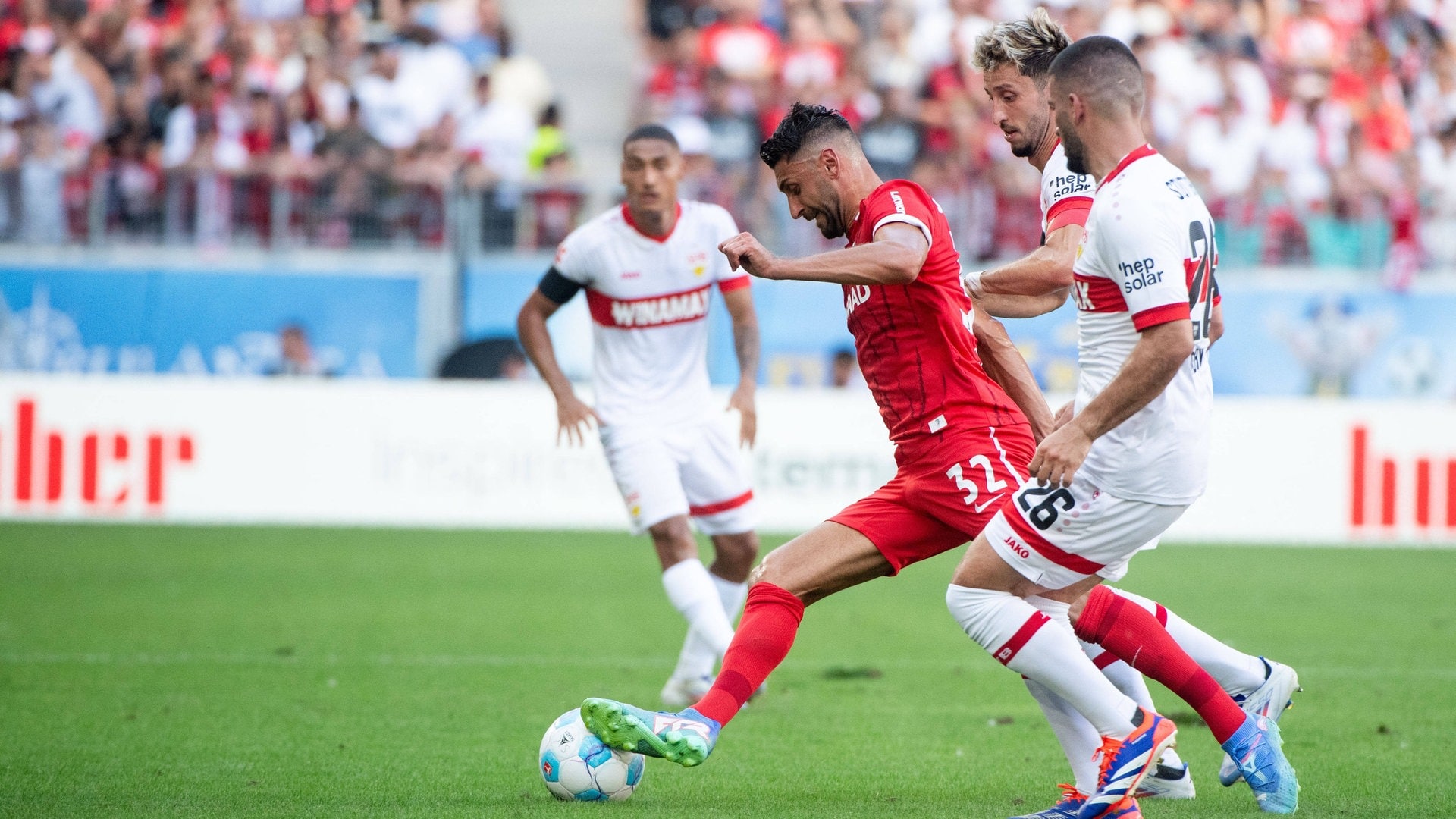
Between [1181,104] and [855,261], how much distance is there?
49.5 ft

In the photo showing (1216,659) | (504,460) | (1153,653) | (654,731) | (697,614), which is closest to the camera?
(654,731)

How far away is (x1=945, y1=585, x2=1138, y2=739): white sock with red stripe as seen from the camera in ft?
15.5

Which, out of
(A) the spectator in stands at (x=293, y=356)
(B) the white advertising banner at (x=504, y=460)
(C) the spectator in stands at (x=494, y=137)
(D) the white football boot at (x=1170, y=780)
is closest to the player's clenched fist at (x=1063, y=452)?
(D) the white football boot at (x=1170, y=780)

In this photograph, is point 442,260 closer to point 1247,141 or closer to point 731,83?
point 731,83

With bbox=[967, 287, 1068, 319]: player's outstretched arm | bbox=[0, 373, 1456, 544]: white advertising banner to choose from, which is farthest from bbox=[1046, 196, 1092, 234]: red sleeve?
bbox=[0, 373, 1456, 544]: white advertising banner

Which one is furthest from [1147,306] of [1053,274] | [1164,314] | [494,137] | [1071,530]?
[494,137]

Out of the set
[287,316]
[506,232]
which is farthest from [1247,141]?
[287,316]

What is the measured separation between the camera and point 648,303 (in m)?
7.76

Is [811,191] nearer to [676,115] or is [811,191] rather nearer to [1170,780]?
[1170,780]

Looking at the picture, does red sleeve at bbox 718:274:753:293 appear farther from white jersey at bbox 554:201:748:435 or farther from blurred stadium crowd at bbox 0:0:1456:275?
blurred stadium crowd at bbox 0:0:1456:275

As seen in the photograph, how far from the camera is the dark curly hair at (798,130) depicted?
522cm

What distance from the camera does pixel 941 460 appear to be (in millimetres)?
5285

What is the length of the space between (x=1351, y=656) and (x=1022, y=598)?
15.4 ft

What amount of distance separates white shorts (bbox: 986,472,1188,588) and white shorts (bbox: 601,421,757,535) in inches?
114
